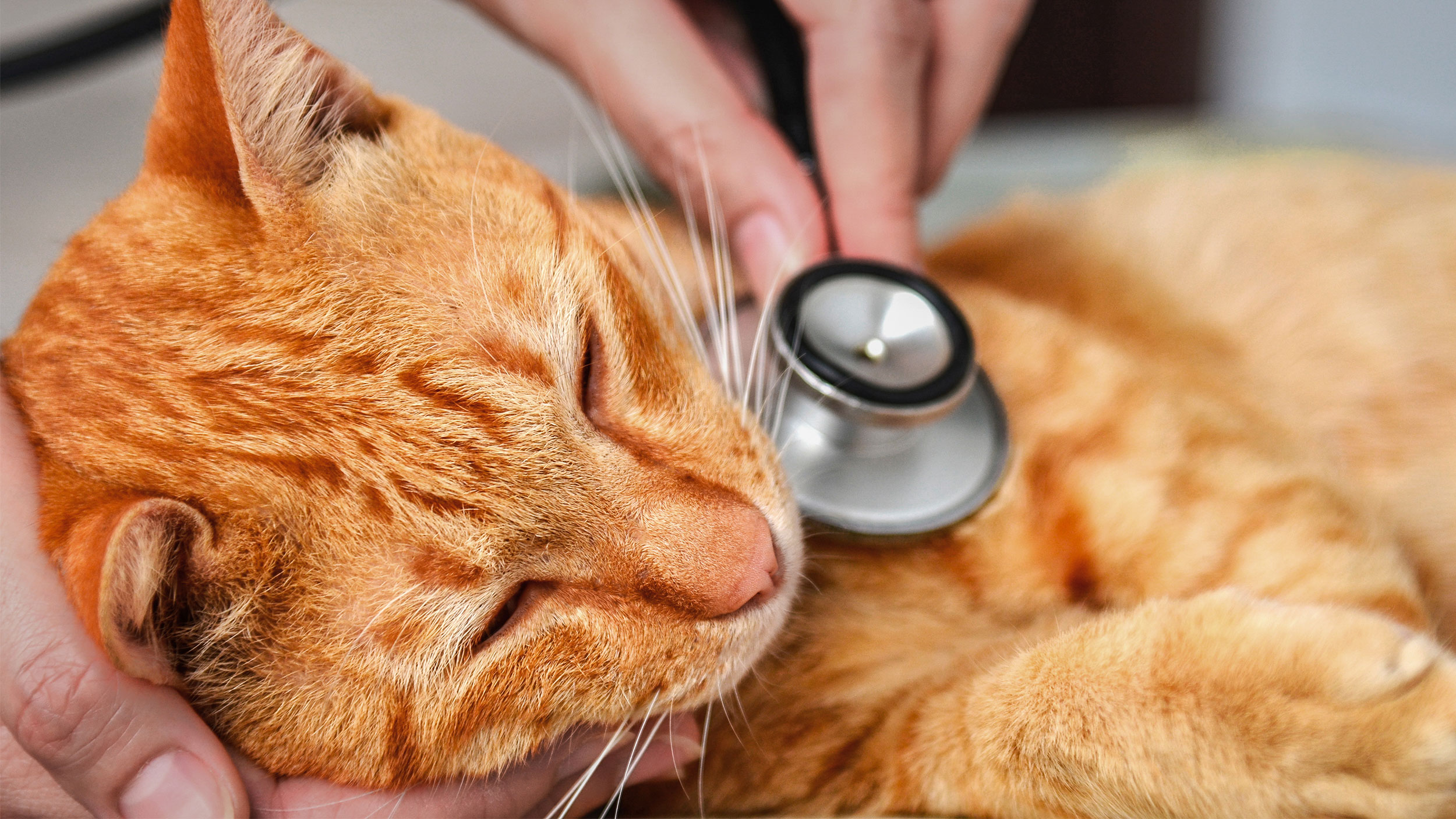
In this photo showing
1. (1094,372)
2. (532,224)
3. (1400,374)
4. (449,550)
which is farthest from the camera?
(1400,374)

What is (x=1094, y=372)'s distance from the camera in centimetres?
132

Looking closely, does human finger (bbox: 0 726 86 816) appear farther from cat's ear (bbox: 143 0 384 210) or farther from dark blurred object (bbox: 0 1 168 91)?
dark blurred object (bbox: 0 1 168 91)

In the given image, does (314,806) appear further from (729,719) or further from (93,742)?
(729,719)

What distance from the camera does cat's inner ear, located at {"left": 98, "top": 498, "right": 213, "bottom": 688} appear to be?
709mm

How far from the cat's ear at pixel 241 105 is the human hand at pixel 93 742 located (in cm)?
32

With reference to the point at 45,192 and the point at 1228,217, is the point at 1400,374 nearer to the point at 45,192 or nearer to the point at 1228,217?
the point at 1228,217

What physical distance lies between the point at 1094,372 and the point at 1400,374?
664 millimetres

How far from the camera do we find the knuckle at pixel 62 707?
29.5 inches

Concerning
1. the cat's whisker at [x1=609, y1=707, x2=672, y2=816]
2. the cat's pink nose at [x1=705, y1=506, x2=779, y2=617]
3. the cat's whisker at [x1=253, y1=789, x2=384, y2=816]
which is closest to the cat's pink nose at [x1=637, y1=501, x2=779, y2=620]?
the cat's pink nose at [x1=705, y1=506, x2=779, y2=617]

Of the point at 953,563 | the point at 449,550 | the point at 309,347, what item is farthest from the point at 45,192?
the point at 953,563

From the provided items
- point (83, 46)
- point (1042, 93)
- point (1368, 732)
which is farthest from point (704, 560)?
point (1042, 93)

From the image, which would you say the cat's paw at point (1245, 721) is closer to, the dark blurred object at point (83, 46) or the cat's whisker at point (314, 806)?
the cat's whisker at point (314, 806)

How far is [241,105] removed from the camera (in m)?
0.92

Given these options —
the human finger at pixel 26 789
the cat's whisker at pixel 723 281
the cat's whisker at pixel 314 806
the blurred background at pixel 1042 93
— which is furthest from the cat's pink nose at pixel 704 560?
the blurred background at pixel 1042 93
